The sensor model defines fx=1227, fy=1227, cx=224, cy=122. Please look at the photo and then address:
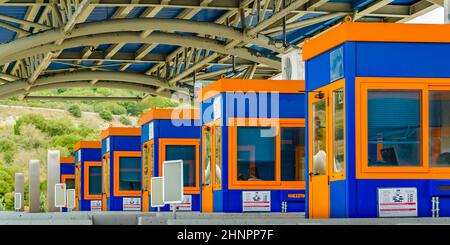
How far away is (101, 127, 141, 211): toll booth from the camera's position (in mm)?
29000

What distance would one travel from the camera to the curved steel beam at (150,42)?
3353cm

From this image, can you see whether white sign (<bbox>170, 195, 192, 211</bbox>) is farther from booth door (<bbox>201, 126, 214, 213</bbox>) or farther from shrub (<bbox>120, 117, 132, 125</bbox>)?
shrub (<bbox>120, 117, 132, 125</bbox>)

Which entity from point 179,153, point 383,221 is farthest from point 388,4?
point 383,221

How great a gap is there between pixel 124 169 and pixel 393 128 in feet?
59.7

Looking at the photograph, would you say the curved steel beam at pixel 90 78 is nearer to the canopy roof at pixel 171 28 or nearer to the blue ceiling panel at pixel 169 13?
the canopy roof at pixel 171 28

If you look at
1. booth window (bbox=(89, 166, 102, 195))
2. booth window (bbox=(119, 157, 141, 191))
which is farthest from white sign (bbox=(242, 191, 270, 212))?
booth window (bbox=(89, 166, 102, 195))

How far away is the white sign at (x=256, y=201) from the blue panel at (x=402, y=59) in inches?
215

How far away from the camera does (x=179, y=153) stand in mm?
22812

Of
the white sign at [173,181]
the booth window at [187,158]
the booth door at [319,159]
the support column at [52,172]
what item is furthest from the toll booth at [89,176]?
the white sign at [173,181]

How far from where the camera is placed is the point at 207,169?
17.4 metres

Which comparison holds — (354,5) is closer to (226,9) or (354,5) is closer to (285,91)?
(226,9)

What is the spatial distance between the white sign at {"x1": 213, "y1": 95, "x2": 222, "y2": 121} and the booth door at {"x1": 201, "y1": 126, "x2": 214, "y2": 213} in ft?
0.82
